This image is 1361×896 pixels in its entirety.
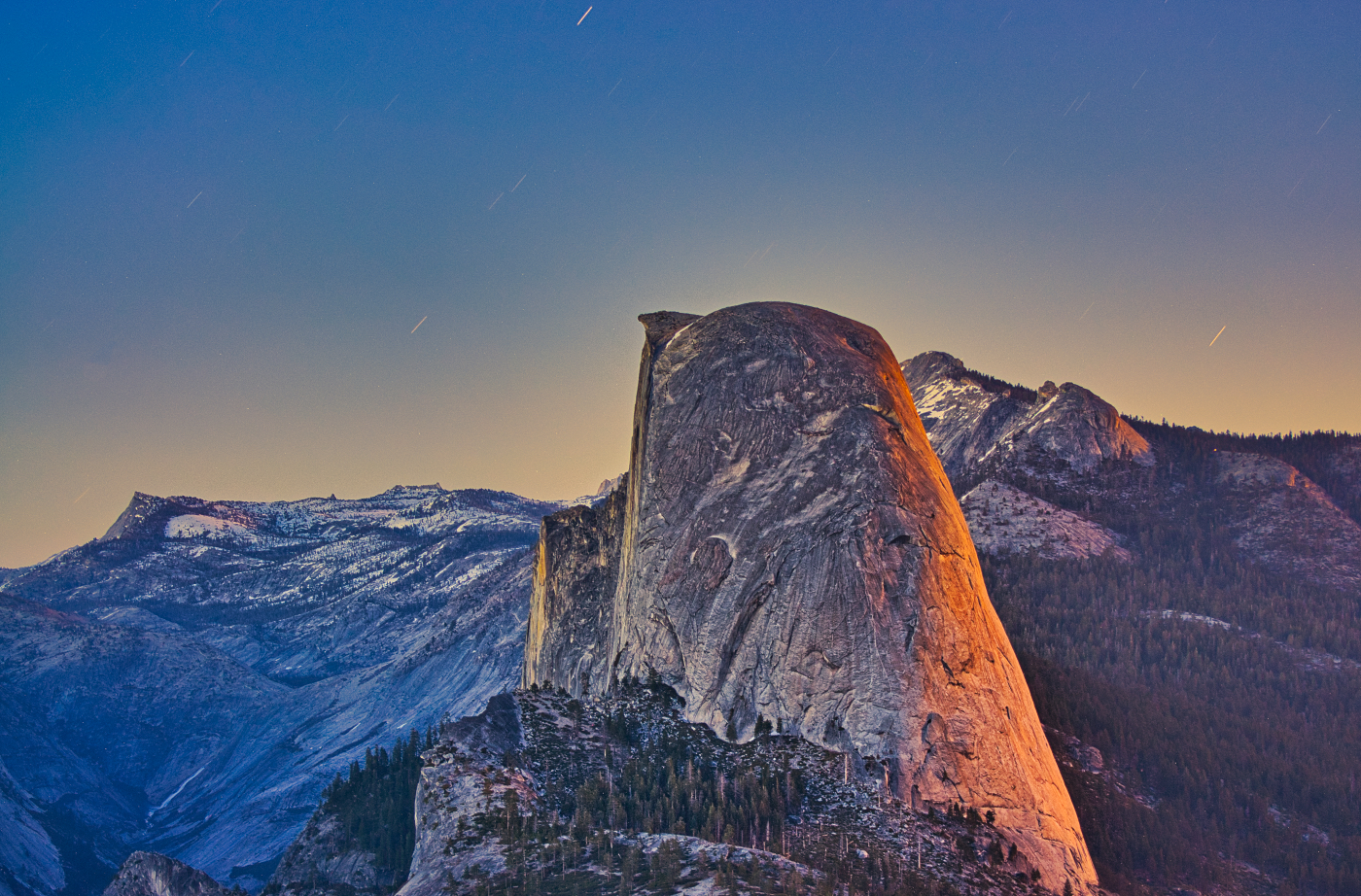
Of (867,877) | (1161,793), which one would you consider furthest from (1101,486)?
(867,877)

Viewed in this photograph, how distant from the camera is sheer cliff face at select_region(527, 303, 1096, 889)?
256 ft

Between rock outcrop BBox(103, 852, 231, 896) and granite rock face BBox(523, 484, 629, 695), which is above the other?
granite rock face BBox(523, 484, 629, 695)

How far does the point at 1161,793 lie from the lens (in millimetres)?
123812

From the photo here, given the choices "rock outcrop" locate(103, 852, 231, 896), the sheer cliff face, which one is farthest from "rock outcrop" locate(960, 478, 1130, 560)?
"rock outcrop" locate(103, 852, 231, 896)

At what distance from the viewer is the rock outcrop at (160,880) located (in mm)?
115625

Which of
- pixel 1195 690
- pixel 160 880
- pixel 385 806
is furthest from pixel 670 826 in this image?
pixel 1195 690

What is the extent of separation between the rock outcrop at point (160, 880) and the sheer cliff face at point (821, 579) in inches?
2057

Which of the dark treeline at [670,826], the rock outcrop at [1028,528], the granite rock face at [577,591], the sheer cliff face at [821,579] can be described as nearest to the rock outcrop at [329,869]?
the granite rock face at [577,591]

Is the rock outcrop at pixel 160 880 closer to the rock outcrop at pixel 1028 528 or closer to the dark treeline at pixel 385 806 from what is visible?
the dark treeline at pixel 385 806

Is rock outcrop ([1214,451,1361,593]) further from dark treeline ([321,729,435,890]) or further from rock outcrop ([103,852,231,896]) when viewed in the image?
rock outcrop ([103,852,231,896])

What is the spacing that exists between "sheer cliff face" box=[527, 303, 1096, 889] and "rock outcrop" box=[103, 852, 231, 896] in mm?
52237

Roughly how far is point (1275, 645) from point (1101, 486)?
156ft

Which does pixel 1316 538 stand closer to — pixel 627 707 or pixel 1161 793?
pixel 1161 793

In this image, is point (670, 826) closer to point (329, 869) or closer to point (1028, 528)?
point (329, 869)
